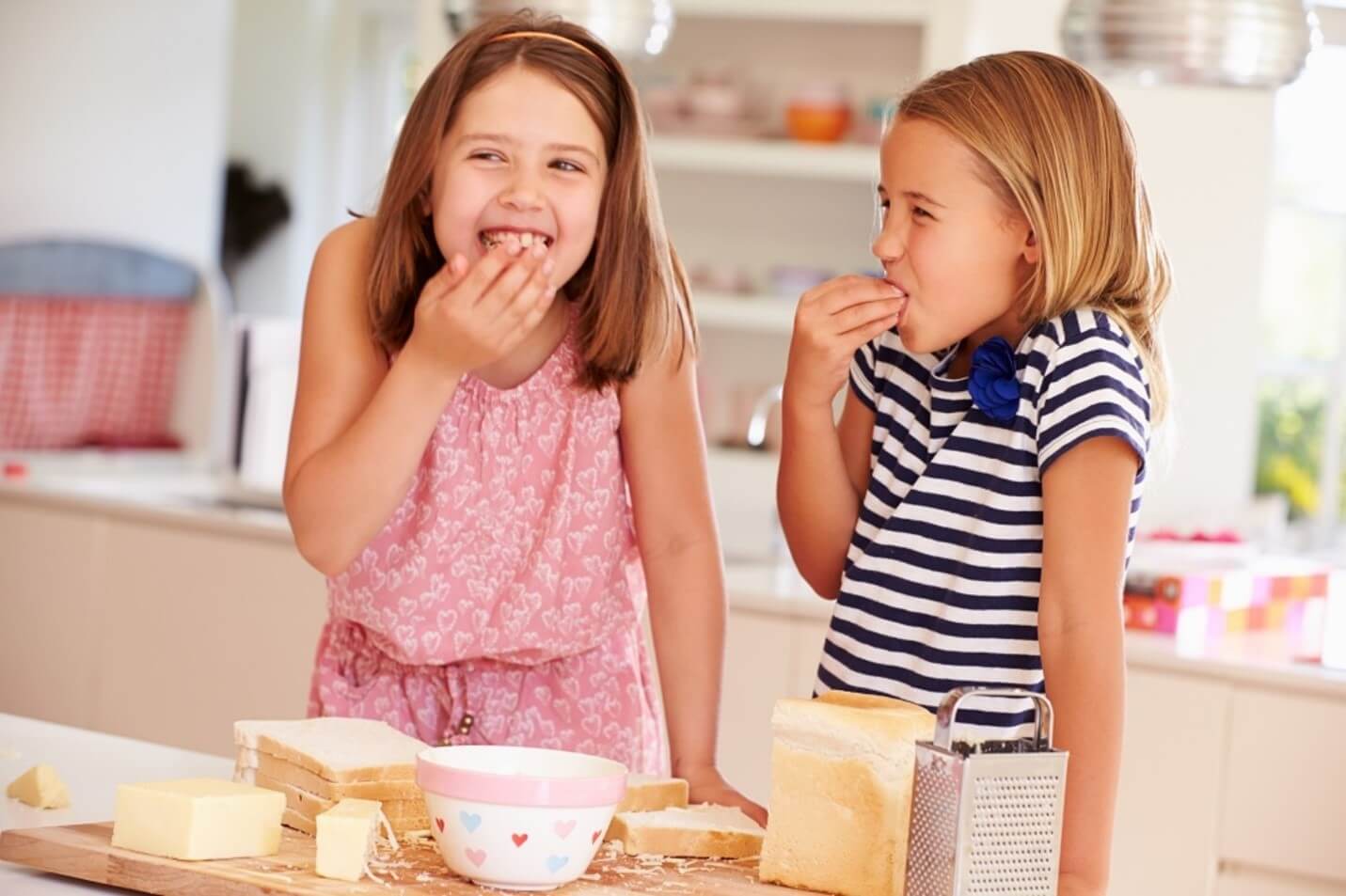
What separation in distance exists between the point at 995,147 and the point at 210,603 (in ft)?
6.26

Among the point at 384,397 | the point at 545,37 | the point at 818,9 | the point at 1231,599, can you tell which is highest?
the point at 818,9

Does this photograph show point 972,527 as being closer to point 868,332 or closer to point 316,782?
point 868,332

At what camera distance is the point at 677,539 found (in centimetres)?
148

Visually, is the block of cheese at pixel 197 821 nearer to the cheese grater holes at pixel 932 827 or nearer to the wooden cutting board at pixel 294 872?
the wooden cutting board at pixel 294 872

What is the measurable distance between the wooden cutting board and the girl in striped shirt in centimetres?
25

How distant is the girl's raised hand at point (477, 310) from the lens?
1281 millimetres

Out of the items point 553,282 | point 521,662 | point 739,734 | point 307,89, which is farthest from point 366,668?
point 307,89

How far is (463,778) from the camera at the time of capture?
100 centimetres

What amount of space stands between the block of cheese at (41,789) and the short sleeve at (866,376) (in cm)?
66

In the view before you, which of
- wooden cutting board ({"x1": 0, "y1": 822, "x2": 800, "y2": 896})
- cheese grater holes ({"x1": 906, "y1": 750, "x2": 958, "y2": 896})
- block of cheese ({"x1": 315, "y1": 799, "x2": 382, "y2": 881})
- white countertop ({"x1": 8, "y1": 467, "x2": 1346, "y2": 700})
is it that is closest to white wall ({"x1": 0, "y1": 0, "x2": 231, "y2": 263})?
white countertop ({"x1": 8, "y1": 467, "x2": 1346, "y2": 700})

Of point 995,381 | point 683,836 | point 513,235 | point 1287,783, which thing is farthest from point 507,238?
point 1287,783

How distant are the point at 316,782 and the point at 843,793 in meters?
0.34

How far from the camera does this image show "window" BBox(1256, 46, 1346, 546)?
4449 mm

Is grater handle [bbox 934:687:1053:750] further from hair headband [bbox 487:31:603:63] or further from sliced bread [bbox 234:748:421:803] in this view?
hair headband [bbox 487:31:603:63]
